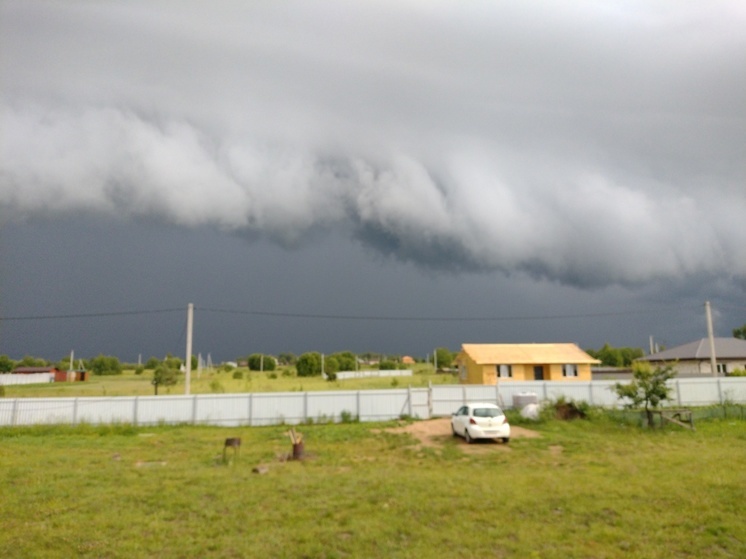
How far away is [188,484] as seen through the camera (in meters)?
12.3

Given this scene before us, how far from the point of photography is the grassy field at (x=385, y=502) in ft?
26.1

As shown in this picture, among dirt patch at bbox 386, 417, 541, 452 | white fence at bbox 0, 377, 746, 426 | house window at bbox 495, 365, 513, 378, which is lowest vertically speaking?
dirt patch at bbox 386, 417, 541, 452

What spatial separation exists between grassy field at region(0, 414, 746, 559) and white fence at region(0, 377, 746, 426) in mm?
6273

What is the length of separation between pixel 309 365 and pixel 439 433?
56453mm

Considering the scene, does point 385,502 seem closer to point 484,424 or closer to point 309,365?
point 484,424

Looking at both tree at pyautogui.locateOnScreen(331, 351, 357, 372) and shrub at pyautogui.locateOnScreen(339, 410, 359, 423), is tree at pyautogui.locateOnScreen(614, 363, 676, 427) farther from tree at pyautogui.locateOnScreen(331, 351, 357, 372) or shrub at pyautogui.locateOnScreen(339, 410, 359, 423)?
tree at pyautogui.locateOnScreen(331, 351, 357, 372)

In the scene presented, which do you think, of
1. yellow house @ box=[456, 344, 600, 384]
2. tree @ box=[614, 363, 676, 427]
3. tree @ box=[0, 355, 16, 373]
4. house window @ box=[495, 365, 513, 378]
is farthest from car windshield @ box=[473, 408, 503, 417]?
tree @ box=[0, 355, 16, 373]

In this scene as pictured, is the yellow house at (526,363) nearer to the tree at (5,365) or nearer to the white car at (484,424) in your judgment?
the white car at (484,424)

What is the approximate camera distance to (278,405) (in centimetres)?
2584

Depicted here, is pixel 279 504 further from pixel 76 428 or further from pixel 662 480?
pixel 76 428

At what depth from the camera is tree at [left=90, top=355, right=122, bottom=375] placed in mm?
89625

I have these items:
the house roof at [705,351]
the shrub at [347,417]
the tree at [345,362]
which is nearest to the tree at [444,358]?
the tree at [345,362]

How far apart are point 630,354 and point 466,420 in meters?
99.5

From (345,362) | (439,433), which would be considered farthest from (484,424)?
(345,362)
